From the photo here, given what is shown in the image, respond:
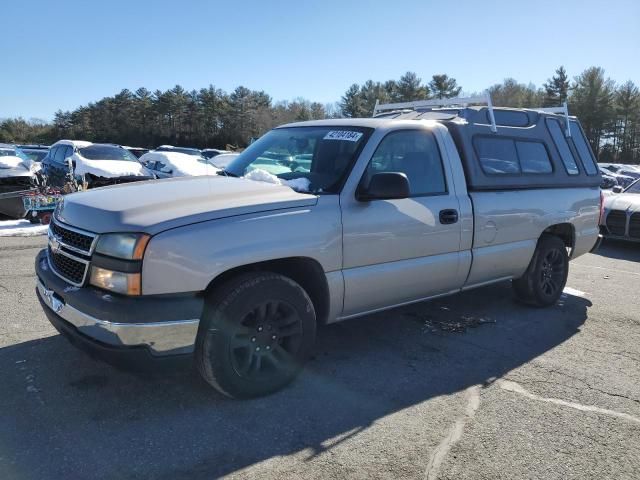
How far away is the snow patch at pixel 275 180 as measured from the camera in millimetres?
3658

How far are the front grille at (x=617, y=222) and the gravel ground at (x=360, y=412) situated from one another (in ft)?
18.3

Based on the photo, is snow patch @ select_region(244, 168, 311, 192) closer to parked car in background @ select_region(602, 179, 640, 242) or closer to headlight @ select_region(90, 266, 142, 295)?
headlight @ select_region(90, 266, 142, 295)

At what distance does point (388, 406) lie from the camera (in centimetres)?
334

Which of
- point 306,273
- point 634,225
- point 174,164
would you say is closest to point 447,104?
point 306,273

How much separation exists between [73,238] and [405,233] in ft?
7.46

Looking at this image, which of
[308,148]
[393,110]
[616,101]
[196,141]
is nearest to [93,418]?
[308,148]

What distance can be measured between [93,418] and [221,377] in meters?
0.78

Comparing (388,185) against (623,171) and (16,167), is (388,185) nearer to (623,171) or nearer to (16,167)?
(16,167)

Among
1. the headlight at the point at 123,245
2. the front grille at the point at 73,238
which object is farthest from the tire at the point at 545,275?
the front grille at the point at 73,238

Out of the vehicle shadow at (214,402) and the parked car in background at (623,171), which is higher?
the parked car in background at (623,171)

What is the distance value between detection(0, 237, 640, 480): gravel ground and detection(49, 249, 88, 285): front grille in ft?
2.51

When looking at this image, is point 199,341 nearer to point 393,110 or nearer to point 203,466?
point 203,466

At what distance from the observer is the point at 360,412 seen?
325 cm

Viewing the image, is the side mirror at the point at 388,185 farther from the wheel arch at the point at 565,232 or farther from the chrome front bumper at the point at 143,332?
the wheel arch at the point at 565,232
